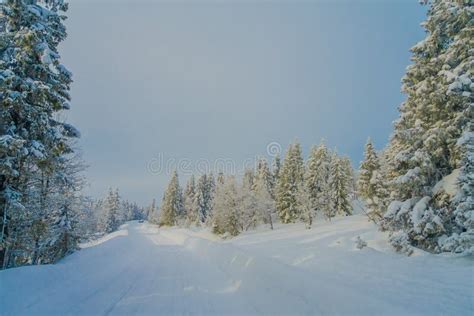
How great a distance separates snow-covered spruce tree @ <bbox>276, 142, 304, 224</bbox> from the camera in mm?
44938

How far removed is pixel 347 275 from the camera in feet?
31.5

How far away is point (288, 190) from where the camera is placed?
45.3 meters

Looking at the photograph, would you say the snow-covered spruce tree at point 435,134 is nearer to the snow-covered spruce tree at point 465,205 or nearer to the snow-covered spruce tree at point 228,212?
the snow-covered spruce tree at point 465,205

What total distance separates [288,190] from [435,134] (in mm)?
33820

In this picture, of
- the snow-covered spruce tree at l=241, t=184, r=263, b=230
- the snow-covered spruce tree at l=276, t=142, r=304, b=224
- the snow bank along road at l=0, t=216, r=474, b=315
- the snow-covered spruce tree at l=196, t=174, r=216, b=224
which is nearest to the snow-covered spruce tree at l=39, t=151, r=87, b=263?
the snow bank along road at l=0, t=216, r=474, b=315

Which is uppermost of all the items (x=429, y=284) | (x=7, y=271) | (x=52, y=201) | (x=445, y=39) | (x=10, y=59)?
(x=445, y=39)

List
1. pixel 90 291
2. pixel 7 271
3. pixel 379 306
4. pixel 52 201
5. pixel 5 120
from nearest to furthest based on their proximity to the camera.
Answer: pixel 379 306 < pixel 7 271 < pixel 90 291 < pixel 5 120 < pixel 52 201

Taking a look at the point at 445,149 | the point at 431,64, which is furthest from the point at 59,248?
the point at 431,64

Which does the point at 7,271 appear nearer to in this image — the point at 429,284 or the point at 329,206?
the point at 429,284

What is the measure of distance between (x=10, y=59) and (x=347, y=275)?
13.4m

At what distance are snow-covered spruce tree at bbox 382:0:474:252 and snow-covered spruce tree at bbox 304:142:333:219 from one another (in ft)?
104

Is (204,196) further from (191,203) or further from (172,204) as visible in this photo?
(172,204)

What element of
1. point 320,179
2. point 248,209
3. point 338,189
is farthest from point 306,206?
point 248,209

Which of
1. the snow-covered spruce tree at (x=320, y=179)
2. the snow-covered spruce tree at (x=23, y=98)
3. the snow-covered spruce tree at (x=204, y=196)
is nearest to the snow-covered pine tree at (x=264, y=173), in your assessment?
the snow-covered spruce tree at (x=320, y=179)
